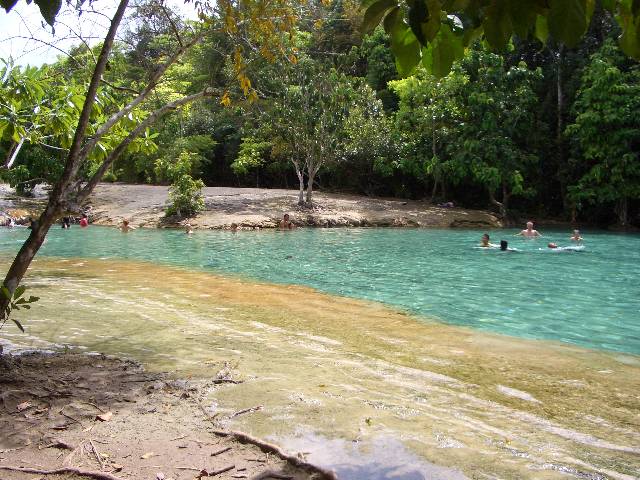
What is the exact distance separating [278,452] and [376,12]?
264 cm

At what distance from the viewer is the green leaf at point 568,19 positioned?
156 centimetres

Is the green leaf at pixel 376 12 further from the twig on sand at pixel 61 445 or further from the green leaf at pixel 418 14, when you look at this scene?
the twig on sand at pixel 61 445

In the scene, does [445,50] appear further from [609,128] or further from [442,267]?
[609,128]

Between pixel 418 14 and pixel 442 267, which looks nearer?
pixel 418 14

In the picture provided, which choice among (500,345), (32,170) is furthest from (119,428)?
(32,170)

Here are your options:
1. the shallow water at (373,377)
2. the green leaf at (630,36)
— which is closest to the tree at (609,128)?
the shallow water at (373,377)

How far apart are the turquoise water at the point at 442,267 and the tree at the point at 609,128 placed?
276cm

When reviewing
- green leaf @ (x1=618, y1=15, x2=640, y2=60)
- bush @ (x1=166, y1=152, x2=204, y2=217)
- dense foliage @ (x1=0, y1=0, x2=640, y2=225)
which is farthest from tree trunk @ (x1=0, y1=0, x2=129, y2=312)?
bush @ (x1=166, y1=152, x2=204, y2=217)

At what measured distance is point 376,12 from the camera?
5.82ft

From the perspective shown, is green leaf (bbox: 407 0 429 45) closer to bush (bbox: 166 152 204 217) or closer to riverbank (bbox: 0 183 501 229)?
riverbank (bbox: 0 183 501 229)

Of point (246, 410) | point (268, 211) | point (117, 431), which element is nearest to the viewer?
point (117, 431)

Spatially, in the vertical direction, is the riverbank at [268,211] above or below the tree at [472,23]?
below

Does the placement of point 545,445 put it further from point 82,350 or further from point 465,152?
point 465,152

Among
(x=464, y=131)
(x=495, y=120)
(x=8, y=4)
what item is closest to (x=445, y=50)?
(x=8, y=4)
